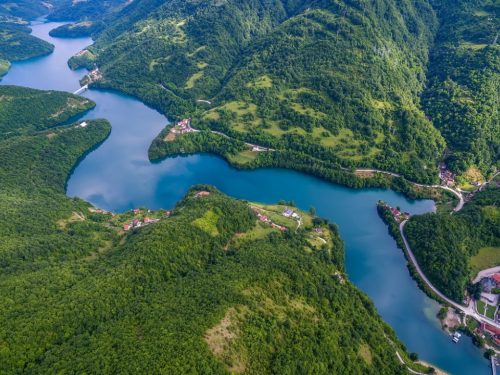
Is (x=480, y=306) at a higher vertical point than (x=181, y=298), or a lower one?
lower

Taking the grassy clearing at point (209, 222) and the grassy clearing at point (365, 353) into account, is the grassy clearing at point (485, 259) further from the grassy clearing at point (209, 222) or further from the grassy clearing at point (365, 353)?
the grassy clearing at point (209, 222)

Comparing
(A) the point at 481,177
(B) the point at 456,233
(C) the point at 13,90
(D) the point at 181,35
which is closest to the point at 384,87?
(A) the point at 481,177

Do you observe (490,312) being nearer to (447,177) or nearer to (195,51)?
(447,177)

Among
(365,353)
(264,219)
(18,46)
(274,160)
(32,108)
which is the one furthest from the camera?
(18,46)

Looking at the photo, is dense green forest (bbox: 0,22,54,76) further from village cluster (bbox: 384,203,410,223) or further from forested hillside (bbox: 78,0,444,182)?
village cluster (bbox: 384,203,410,223)

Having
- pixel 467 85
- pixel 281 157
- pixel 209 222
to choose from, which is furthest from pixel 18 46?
pixel 467 85

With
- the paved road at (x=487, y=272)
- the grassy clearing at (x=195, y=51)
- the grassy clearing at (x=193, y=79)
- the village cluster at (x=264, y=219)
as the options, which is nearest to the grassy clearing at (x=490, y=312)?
the paved road at (x=487, y=272)

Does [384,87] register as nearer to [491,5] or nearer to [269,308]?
[491,5]
